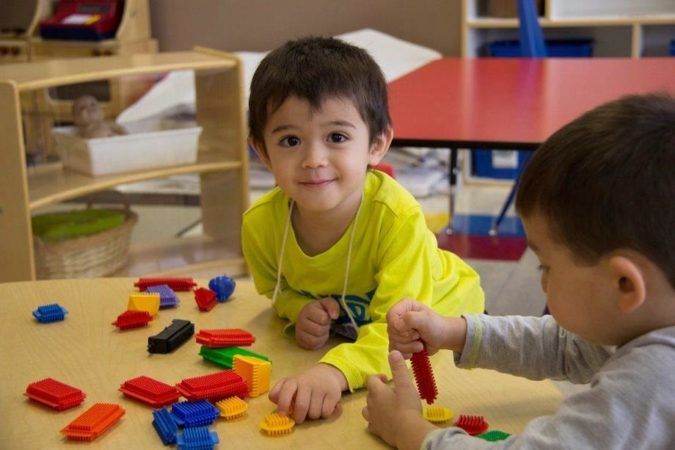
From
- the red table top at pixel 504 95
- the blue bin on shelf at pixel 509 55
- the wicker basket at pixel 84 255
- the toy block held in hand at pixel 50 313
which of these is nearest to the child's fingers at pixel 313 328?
the toy block held in hand at pixel 50 313

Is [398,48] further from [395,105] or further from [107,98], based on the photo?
[395,105]

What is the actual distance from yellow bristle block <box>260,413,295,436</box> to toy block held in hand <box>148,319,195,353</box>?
239 millimetres

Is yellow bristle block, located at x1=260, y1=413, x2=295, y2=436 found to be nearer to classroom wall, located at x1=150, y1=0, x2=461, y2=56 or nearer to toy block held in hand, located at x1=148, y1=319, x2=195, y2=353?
toy block held in hand, located at x1=148, y1=319, x2=195, y2=353

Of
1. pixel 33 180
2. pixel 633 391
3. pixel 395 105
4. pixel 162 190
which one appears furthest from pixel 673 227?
pixel 162 190

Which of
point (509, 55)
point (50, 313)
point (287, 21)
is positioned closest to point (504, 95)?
point (50, 313)

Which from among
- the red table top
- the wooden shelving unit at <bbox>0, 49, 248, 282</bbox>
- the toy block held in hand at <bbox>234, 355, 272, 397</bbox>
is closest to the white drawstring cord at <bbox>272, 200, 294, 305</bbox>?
the toy block held in hand at <bbox>234, 355, 272, 397</bbox>

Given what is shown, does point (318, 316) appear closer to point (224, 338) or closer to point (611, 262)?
point (224, 338)

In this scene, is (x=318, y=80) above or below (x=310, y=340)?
above

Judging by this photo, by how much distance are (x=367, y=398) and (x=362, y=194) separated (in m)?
0.38

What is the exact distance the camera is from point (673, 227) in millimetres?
813

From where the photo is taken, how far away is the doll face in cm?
310

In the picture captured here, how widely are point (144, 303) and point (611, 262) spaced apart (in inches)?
28.5

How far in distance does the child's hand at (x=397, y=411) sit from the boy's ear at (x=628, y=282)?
0.24 m

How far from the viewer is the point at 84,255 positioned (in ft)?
9.80
